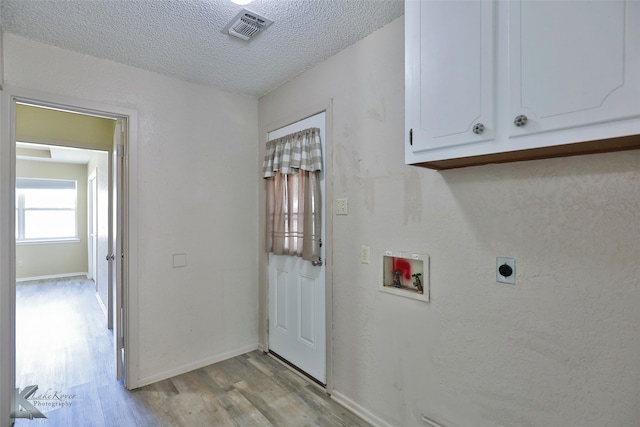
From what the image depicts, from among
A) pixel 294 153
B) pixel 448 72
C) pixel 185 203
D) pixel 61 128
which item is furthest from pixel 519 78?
pixel 61 128

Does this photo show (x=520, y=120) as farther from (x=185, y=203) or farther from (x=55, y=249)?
(x=55, y=249)

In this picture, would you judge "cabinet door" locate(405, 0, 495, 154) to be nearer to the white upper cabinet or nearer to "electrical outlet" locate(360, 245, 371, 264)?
the white upper cabinet

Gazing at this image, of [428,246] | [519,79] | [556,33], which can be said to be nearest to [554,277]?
[428,246]

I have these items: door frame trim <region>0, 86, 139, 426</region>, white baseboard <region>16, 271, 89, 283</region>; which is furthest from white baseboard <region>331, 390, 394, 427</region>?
white baseboard <region>16, 271, 89, 283</region>

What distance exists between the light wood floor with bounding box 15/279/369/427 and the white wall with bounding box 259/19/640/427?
33 centimetres

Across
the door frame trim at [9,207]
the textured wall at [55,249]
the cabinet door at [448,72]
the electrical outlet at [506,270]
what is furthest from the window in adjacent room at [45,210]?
the electrical outlet at [506,270]

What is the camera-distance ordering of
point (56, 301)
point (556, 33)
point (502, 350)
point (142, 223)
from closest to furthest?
point (556, 33) < point (502, 350) < point (142, 223) < point (56, 301)

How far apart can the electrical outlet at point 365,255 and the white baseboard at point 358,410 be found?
955mm

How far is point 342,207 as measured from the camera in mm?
2174

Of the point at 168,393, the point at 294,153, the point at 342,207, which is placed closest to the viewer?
the point at 342,207

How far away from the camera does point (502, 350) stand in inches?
55.4

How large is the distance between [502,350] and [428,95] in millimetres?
1170

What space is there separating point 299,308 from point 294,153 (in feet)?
4.16

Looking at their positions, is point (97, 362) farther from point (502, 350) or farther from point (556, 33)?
point (556, 33)
